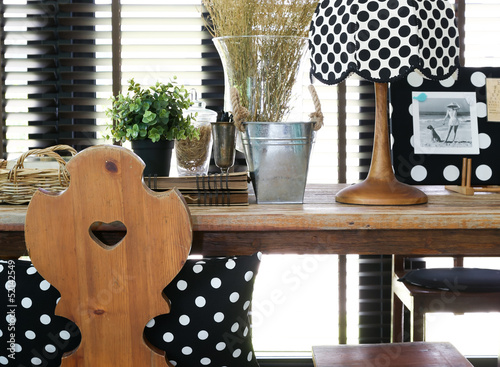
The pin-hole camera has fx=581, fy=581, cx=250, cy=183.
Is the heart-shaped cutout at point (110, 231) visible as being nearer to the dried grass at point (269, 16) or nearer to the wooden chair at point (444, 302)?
the dried grass at point (269, 16)

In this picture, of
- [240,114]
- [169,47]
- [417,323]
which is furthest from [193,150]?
[169,47]

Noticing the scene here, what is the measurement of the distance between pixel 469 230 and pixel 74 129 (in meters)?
1.93

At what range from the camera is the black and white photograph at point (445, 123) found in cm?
179

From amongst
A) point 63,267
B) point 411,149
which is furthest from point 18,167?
point 411,149

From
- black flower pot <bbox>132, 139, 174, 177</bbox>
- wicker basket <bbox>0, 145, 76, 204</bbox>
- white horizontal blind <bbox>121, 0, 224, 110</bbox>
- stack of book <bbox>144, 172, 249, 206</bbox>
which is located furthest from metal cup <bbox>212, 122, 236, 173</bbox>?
white horizontal blind <bbox>121, 0, 224, 110</bbox>

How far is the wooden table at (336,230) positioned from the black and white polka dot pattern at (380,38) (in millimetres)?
321

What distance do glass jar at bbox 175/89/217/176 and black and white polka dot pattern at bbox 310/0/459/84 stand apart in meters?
0.41

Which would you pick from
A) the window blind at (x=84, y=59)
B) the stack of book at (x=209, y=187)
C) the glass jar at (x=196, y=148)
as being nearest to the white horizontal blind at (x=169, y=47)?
the window blind at (x=84, y=59)

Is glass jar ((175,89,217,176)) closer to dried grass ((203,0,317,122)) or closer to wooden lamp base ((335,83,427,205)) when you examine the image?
dried grass ((203,0,317,122))

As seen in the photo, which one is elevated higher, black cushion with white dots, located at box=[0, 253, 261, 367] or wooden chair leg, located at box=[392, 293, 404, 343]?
black cushion with white dots, located at box=[0, 253, 261, 367]

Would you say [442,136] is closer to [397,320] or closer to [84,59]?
[397,320]

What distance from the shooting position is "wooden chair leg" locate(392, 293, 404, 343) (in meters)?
2.34

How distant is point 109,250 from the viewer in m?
1.01

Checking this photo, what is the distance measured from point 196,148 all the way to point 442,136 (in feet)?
2.51
